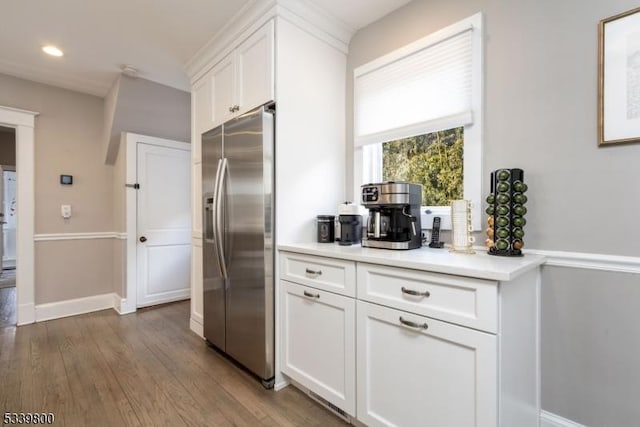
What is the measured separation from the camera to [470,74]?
70.9 inches

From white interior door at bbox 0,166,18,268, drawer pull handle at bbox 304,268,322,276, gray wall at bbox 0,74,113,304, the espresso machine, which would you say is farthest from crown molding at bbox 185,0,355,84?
white interior door at bbox 0,166,18,268

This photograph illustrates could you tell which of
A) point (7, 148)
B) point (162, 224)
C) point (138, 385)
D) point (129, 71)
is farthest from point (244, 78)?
point (7, 148)

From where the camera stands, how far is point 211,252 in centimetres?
250

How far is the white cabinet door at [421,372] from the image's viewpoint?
1.14m

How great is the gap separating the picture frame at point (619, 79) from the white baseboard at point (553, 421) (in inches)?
52.5

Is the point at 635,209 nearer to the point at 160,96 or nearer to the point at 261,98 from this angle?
the point at 261,98

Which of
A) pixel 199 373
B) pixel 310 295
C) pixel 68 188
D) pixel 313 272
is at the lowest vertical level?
pixel 199 373

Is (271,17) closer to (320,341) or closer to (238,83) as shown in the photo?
(238,83)

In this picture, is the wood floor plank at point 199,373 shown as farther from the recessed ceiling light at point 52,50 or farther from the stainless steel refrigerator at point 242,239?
the recessed ceiling light at point 52,50

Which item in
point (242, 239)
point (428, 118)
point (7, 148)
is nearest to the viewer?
point (428, 118)

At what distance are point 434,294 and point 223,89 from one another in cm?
228

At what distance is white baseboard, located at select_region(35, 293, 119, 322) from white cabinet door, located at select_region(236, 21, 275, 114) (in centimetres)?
309

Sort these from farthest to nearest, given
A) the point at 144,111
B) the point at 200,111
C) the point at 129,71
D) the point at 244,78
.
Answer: the point at 144,111 → the point at 129,71 → the point at 200,111 → the point at 244,78

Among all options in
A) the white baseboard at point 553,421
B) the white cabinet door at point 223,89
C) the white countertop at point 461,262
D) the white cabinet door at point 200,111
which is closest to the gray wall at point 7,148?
the white cabinet door at point 200,111
